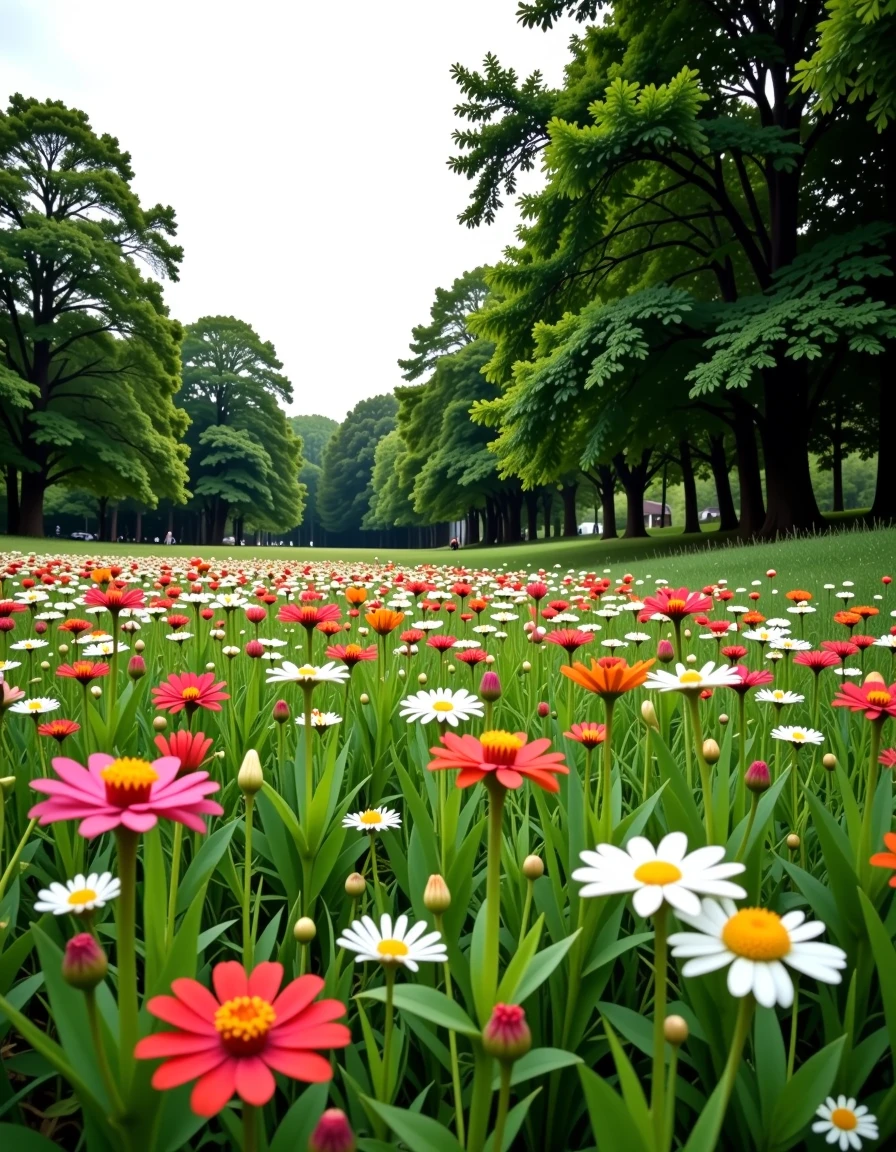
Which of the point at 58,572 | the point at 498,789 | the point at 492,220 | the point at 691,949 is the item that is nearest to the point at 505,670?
the point at 498,789

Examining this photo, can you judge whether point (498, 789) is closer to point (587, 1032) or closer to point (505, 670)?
point (587, 1032)

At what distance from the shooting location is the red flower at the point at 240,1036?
481mm

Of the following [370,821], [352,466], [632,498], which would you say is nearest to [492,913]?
[370,821]

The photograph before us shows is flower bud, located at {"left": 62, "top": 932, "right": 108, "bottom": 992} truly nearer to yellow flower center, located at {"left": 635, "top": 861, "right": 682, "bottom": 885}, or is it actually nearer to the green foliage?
yellow flower center, located at {"left": 635, "top": 861, "right": 682, "bottom": 885}

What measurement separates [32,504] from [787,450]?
67.0 ft

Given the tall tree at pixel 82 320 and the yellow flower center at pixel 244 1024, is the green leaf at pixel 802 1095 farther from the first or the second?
the tall tree at pixel 82 320

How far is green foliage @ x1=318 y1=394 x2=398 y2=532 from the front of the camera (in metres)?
57.8

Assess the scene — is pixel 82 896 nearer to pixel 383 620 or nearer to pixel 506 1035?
pixel 506 1035

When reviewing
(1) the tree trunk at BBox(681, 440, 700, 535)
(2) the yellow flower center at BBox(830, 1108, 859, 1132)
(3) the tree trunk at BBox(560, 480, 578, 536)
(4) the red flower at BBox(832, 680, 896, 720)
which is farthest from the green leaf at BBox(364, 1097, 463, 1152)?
(3) the tree trunk at BBox(560, 480, 578, 536)

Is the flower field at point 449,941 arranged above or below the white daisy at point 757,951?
below

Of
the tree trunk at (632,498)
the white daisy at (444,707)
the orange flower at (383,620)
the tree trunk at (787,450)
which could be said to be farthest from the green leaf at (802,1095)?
the tree trunk at (632,498)

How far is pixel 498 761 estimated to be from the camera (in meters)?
0.76

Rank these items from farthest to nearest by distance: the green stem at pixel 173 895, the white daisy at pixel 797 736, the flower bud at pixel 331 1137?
the white daisy at pixel 797 736, the green stem at pixel 173 895, the flower bud at pixel 331 1137

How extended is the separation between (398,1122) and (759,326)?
9727mm
